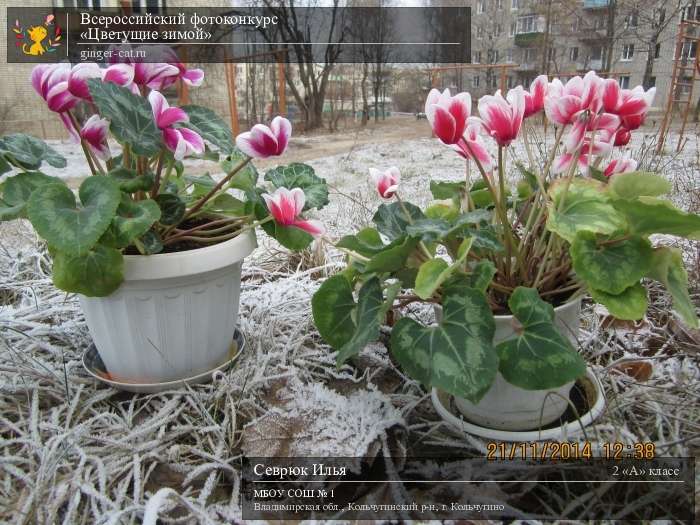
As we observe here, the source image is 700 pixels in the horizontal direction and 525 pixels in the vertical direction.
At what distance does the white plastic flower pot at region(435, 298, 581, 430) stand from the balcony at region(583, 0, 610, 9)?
9.05ft

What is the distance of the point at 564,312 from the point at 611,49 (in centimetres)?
273

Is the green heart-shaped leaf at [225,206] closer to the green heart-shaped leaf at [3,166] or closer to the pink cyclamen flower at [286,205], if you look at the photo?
the pink cyclamen flower at [286,205]

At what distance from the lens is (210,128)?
944 mm

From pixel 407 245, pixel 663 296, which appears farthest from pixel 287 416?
pixel 663 296

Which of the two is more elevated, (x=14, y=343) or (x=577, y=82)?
(x=577, y=82)

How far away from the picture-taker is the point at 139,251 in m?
0.90

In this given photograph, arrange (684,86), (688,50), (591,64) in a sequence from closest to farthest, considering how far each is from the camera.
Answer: (591,64) < (684,86) < (688,50)

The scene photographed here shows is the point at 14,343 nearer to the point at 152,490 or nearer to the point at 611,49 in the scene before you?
the point at 152,490

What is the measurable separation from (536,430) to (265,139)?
0.59 metres

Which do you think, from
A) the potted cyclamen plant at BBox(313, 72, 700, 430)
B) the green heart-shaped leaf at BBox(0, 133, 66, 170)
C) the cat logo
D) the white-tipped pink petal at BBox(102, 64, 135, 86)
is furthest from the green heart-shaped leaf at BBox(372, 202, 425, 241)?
the cat logo

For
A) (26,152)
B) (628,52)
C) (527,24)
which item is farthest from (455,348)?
(527,24)

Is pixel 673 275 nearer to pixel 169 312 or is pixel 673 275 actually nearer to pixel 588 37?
pixel 169 312

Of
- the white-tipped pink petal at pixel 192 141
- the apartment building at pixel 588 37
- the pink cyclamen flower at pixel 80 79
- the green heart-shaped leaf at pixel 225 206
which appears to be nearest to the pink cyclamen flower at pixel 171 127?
the white-tipped pink petal at pixel 192 141
